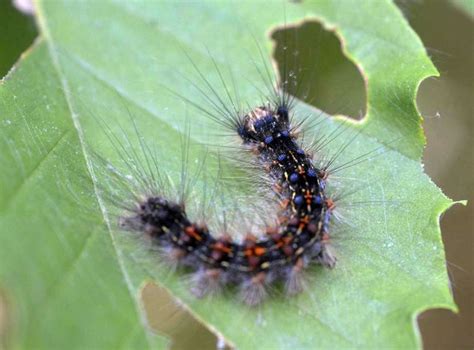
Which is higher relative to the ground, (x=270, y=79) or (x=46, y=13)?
(x=46, y=13)

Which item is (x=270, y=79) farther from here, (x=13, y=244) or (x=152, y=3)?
(x=13, y=244)

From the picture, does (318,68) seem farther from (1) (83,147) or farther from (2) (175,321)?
(2) (175,321)

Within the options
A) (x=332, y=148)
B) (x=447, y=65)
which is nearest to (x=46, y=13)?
(x=332, y=148)

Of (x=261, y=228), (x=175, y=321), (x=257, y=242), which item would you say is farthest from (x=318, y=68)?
(x=175, y=321)

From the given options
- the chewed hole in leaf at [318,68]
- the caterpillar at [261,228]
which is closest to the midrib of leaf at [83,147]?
the caterpillar at [261,228]

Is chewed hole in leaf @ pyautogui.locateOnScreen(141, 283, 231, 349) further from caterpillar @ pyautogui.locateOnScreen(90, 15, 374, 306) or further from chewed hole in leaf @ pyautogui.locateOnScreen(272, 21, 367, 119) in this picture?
chewed hole in leaf @ pyautogui.locateOnScreen(272, 21, 367, 119)

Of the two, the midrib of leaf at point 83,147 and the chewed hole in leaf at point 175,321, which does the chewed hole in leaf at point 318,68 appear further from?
the chewed hole in leaf at point 175,321
